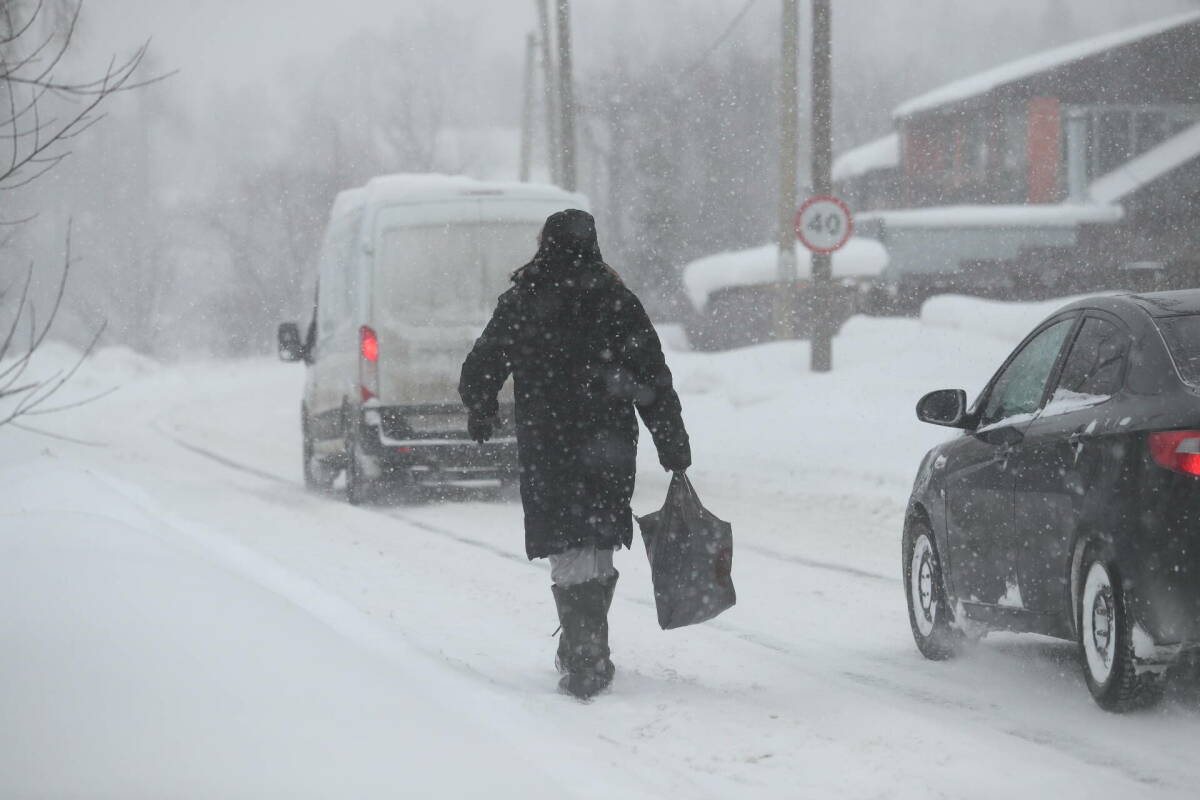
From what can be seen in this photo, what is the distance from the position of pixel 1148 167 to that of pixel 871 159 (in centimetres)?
1313

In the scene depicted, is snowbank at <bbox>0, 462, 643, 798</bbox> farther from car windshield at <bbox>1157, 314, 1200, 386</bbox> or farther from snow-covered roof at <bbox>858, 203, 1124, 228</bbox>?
snow-covered roof at <bbox>858, 203, 1124, 228</bbox>

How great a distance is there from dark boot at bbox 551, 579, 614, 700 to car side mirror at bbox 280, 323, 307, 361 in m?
10.7

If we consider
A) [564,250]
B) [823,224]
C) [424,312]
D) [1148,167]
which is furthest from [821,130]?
[1148,167]

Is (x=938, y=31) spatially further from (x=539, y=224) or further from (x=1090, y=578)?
(x=1090, y=578)

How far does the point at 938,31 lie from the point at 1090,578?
76.3m

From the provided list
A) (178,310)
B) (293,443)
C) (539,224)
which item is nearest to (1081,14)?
(178,310)

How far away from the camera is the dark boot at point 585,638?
19.1 feet

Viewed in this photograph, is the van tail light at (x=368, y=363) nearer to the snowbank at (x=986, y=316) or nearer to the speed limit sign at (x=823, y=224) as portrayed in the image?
the speed limit sign at (x=823, y=224)

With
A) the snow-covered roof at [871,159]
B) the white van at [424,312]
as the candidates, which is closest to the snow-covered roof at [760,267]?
the snow-covered roof at [871,159]

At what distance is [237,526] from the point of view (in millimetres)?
12250

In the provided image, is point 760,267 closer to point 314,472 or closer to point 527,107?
point 527,107

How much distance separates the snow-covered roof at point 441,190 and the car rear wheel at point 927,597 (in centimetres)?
723

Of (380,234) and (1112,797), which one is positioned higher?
(380,234)

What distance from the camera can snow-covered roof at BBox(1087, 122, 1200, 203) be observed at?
39.9 meters
